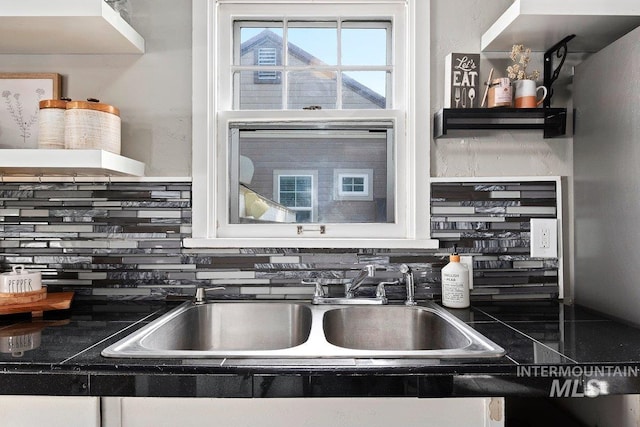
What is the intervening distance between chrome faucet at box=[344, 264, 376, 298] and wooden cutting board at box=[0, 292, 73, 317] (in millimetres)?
967

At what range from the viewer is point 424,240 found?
181 centimetres

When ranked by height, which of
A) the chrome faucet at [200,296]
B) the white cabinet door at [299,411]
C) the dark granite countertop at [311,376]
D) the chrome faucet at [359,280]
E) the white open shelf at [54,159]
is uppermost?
the white open shelf at [54,159]

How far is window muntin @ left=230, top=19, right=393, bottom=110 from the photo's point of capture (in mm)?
1938

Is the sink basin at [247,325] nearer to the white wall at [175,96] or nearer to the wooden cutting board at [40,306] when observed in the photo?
the wooden cutting board at [40,306]

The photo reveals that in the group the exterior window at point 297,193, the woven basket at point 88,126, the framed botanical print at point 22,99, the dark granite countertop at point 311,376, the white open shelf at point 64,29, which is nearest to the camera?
the dark granite countertop at point 311,376

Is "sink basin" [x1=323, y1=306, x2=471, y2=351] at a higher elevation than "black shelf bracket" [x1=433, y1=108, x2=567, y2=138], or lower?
lower

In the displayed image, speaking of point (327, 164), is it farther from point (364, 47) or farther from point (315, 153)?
point (364, 47)

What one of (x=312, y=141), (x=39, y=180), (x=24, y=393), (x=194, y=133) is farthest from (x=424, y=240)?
(x=39, y=180)

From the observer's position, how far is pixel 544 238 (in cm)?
182

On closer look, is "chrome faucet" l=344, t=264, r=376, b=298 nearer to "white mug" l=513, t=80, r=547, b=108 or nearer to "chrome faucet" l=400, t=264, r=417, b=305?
"chrome faucet" l=400, t=264, r=417, b=305

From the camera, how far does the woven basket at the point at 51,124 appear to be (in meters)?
1.59

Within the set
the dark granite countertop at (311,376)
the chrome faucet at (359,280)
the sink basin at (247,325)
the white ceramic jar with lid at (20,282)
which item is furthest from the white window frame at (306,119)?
the dark granite countertop at (311,376)

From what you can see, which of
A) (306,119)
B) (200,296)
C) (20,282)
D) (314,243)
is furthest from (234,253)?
(20,282)

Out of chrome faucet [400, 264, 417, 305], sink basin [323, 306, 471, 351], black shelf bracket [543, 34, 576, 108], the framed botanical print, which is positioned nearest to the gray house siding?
chrome faucet [400, 264, 417, 305]
